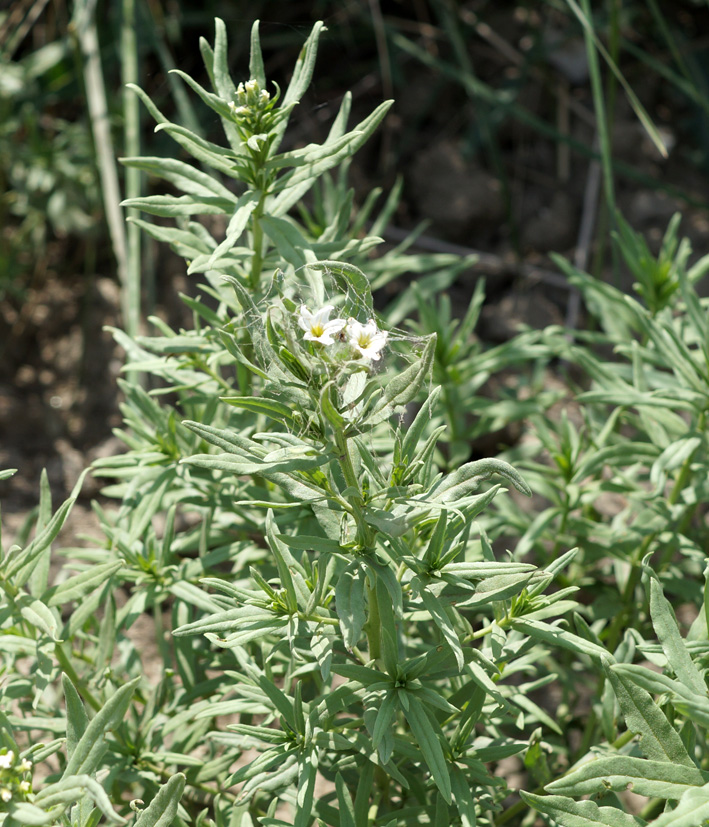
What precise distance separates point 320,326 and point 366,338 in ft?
0.29

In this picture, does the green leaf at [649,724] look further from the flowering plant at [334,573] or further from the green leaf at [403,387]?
the green leaf at [403,387]

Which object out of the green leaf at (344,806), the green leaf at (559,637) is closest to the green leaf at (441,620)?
the green leaf at (559,637)

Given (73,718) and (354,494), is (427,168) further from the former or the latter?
(73,718)

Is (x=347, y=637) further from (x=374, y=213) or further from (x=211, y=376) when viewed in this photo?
(x=374, y=213)

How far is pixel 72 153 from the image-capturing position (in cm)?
412

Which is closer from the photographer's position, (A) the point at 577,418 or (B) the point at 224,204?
(B) the point at 224,204

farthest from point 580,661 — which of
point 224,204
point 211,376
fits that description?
point 224,204

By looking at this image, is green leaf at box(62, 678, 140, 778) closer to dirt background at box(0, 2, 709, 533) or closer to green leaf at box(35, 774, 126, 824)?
green leaf at box(35, 774, 126, 824)

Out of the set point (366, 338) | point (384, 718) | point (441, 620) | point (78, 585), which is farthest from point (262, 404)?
point (78, 585)

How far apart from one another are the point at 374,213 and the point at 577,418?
1.50m

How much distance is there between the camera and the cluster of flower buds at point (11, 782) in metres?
1.47

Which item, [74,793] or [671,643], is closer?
[74,793]

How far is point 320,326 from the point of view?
158cm

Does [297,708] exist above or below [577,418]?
above
